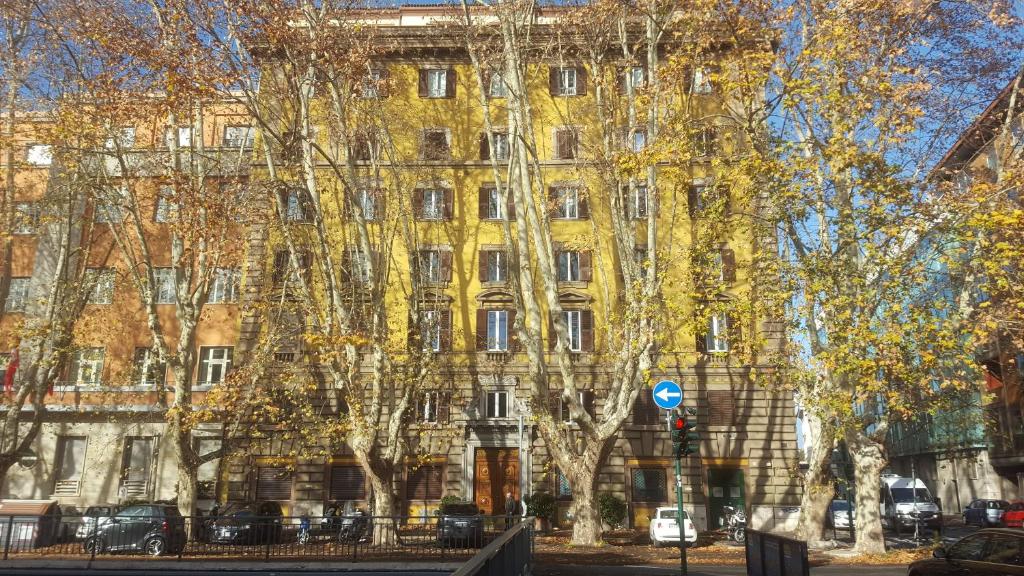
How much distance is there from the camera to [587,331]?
28.6m

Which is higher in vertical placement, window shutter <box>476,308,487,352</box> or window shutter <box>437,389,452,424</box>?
window shutter <box>476,308,487,352</box>

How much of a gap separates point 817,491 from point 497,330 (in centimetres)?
1306

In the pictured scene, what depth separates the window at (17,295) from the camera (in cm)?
2967

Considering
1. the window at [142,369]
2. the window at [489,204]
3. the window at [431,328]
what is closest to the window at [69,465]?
the window at [142,369]

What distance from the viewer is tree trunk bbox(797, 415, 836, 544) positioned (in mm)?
19484

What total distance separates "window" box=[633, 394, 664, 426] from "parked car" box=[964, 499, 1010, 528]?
1640 cm

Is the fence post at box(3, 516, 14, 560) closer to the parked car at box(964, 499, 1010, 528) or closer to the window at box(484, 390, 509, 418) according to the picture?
the window at box(484, 390, 509, 418)

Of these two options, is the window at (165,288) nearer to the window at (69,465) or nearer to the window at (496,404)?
the window at (69,465)

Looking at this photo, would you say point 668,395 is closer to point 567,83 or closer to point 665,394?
point 665,394

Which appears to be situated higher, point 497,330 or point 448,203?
point 448,203

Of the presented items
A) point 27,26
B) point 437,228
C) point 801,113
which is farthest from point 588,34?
point 27,26

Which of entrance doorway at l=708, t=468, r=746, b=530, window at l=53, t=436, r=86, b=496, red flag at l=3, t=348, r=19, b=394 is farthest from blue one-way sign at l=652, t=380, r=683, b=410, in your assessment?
window at l=53, t=436, r=86, b=496

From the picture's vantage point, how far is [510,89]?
21.0 m

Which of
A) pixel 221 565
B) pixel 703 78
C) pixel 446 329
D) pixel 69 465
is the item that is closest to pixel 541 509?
pixel 446 329
